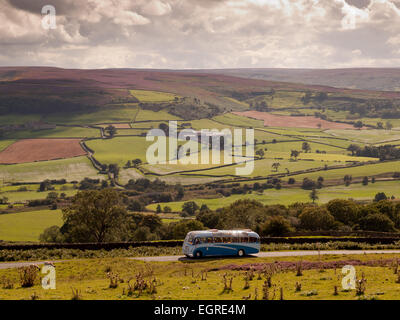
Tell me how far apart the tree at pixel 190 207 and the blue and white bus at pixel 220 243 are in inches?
3521

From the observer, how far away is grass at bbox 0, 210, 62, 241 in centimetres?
10906

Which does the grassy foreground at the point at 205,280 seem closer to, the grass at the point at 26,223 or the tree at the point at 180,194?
the grass at the point at 26,223

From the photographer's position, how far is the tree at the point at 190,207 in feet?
458

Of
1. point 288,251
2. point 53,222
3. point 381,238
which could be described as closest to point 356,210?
point 381,238

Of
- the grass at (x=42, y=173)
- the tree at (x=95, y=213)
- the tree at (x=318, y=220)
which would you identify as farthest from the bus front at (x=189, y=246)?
the grass at (x=42, y=173)

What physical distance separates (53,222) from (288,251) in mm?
84733

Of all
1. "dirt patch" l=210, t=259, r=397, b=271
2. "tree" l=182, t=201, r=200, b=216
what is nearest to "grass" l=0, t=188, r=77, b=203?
"tree" l=182, t=201, r=200, b=216

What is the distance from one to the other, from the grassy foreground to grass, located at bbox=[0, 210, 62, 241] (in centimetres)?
7114

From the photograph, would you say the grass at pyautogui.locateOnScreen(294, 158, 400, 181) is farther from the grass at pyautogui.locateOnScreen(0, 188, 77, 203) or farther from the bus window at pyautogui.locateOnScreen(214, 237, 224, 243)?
the bus window at pyautogui.locateOnScreen(214, 237, 224, 243)

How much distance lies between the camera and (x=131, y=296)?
26.8 m

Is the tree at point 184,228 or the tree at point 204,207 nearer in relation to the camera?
the tree at point 184,228

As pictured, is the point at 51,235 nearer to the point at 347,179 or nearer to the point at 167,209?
the point at 167,209
